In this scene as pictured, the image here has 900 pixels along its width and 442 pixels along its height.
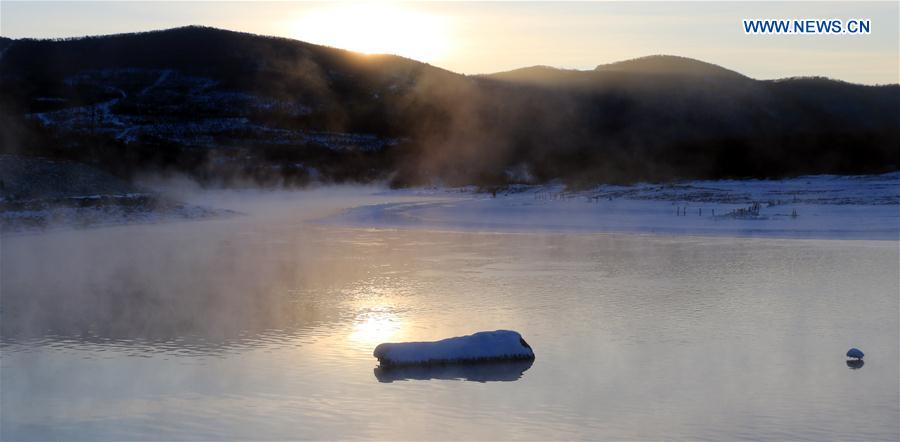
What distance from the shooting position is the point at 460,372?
10242 mm

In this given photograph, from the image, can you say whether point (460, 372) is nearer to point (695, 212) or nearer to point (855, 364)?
point (855, 364)

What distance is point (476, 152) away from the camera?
89.3 metres

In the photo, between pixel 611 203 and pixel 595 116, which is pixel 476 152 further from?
pixel 611 203

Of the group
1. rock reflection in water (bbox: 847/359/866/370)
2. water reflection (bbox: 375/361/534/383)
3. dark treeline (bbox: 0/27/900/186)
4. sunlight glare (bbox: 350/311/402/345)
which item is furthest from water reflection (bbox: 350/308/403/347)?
dark treeline (bbox: 0/27/900/186)

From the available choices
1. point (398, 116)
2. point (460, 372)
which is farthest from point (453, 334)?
point (398, 116)

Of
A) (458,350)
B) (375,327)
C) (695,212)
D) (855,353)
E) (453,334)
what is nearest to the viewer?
(855,353)

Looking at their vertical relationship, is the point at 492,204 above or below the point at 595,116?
below

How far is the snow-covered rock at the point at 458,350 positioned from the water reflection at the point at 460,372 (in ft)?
0.22

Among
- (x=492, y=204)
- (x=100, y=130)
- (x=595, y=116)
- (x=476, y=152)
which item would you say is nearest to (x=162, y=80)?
(x=100, y=130)

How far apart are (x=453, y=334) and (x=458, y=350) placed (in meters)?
1.35

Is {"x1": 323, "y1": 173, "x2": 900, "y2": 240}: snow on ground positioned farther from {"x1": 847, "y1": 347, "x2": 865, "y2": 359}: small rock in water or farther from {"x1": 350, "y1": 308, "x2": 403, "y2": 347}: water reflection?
{"x1": 350, "y1": 308, "x2": 403, "y2": 347}: water reflection

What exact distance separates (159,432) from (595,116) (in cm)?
9814

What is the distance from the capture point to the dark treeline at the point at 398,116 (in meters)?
76.9

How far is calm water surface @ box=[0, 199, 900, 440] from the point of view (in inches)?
335
